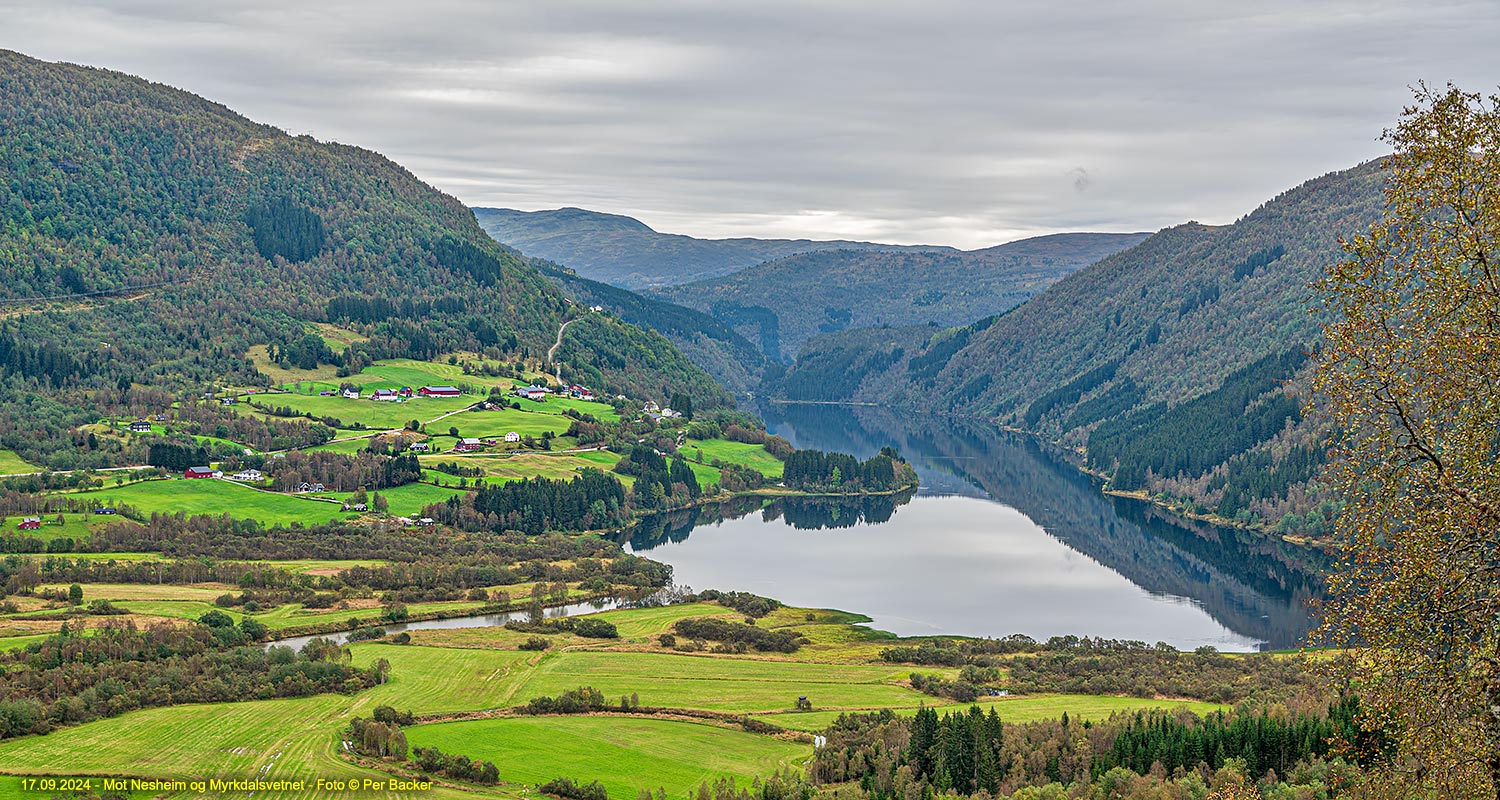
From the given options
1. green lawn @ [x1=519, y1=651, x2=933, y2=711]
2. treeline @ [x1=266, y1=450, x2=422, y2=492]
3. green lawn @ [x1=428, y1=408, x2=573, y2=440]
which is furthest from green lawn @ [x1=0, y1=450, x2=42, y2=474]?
green lawn @ [x1=519, y1=651, x2=933, y2=711]

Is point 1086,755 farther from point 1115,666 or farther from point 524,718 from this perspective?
point 524,718

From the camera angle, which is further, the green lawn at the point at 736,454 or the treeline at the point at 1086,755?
the green lawn at the point at 736,454

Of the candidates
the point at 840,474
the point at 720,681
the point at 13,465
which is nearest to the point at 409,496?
the point at 13,465

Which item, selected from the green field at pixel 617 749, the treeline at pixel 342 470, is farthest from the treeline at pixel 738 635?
the treeline at pixel 342 470

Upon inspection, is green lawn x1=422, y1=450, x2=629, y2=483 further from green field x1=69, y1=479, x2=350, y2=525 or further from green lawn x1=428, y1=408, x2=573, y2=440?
green field x1=69, y1=479, x2=350, y2=525

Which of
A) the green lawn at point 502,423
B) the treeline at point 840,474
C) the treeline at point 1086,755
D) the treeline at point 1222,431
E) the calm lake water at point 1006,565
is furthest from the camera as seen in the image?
the treeline at point 840,474

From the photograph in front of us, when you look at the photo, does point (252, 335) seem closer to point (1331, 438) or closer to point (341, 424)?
point (341, 424)

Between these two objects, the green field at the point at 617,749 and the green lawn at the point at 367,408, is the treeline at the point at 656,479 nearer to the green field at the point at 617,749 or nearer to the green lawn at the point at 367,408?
the green lawn at the point at 367,408
